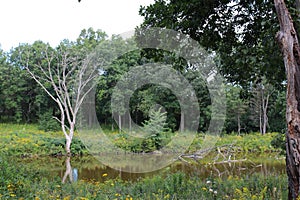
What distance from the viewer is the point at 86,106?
21750 millimetres

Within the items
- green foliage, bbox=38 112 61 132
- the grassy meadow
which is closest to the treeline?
green foliage, bbox=38 112 61 132

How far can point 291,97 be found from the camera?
343 cm

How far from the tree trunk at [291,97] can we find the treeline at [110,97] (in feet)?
33.5

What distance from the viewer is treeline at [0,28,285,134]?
625 inches

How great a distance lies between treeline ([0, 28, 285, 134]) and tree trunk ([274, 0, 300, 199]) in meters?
10.2

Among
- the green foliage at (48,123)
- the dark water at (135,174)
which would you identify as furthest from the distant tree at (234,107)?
the green foliage at (48,123)

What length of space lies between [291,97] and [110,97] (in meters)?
17.7

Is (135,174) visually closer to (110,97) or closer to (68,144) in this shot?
(68,144)

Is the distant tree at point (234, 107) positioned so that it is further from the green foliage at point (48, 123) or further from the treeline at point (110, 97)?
the green foliage at point (48, 123)

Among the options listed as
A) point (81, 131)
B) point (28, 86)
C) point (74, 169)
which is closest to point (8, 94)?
point (28, 86)

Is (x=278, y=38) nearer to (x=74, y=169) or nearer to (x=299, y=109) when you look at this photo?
(x=299, y=109)

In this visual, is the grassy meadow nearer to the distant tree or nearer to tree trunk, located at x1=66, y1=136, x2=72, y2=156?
tree trunk, located at x1=66, y1=136, x2=72, y2=156

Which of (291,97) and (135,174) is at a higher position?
(291,97)

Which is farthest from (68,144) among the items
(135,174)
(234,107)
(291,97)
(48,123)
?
(291,97)
